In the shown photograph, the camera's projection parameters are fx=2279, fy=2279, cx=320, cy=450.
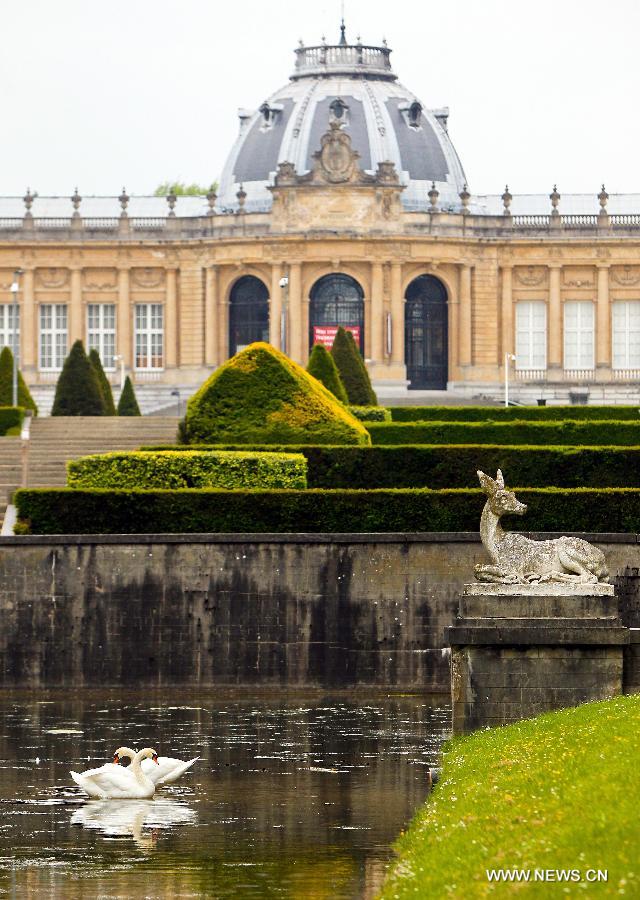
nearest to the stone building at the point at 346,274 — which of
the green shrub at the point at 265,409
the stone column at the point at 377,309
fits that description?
the stone column at the point at 377,309

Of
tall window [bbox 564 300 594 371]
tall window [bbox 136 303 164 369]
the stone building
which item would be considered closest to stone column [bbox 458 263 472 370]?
the stone building

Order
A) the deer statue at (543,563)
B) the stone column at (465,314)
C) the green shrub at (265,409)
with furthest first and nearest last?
the stone column at (465,314) < the green shrub at (265,409) < the deer statue at (543,563)

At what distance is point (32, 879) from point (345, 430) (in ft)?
81.9

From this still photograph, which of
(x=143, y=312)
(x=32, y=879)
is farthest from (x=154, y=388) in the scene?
(x=32, y=879)

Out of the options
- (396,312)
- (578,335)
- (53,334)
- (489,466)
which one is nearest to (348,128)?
(396,312)

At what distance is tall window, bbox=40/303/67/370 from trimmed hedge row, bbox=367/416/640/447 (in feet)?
133

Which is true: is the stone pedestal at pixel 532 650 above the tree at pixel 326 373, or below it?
below

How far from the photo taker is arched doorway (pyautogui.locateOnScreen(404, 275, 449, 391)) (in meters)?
82.8

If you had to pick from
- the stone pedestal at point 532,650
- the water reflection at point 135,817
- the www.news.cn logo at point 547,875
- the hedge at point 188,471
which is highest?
the hedge at point 188,471

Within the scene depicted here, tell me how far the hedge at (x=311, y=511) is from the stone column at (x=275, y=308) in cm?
4700

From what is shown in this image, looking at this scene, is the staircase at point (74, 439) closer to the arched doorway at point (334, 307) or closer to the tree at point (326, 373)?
the tree at point (326, 373)

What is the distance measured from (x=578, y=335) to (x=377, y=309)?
814 cm

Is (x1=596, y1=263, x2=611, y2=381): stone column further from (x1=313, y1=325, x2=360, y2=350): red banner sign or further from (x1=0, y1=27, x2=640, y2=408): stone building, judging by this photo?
(x1=313, y1=325, x2=360, y2=350): red banner sign

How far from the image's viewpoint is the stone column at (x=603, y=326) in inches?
3292
